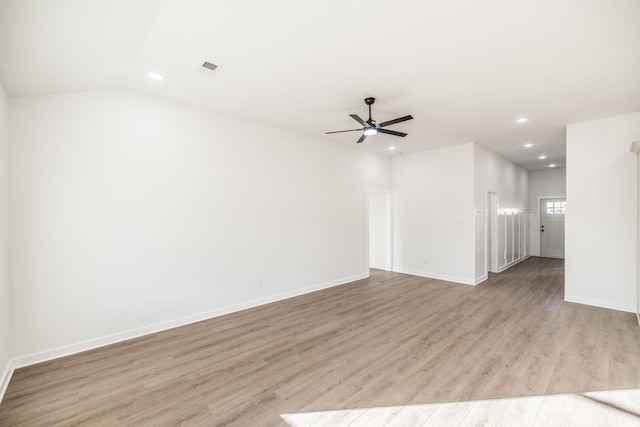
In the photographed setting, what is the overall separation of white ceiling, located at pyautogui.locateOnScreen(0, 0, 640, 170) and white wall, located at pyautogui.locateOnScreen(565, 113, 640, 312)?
19.2 inches

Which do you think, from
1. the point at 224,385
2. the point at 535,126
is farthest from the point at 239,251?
the point at 535,126

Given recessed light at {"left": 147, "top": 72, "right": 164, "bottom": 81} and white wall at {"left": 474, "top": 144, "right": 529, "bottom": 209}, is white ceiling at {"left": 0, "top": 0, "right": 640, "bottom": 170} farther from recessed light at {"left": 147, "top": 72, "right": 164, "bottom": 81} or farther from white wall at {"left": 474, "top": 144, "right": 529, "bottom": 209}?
white wall at {"left": 474, "top": 144, "right": 529, "bottom": 209}

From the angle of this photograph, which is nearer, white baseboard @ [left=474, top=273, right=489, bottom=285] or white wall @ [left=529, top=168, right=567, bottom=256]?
white baseboard @ [left=474, top=273, right=489, bottom=285]

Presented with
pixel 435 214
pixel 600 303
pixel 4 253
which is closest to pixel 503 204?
pixel 435 214

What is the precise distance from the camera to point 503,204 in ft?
24.6

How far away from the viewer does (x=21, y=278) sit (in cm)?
280

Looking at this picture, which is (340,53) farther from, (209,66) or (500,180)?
(500,180)

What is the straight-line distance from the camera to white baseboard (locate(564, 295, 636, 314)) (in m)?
4.29

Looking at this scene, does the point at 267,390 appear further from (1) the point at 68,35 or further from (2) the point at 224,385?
(1) the point at 68,35

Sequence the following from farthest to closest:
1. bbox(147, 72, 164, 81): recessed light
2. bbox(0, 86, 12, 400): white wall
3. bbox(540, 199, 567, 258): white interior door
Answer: bbox(540, 199, 567, 258): white interior door, bbox(147, 72, 164, 81): recessed light, bbox(0, 86, 12, 400): white wall

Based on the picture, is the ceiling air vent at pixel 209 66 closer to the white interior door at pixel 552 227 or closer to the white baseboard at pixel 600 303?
the white baseboard at pixel 600 303

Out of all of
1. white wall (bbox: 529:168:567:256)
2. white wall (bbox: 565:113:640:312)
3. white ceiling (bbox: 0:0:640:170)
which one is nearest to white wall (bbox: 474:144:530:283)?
white wall (bbox: 529:168:567:256)

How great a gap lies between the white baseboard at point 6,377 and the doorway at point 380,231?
22.2 ft

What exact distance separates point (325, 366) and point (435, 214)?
15.9 ft
